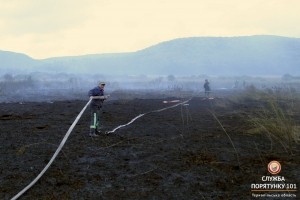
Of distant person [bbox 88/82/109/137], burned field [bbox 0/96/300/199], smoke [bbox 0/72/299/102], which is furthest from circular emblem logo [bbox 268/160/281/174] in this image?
smoke [bbox 0/72/299/102]

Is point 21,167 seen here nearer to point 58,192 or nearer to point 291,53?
point 58,192

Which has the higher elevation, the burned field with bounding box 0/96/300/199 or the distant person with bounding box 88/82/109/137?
the distant person with bounding box 88/82/109/137

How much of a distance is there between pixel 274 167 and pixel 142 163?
2.95 metres

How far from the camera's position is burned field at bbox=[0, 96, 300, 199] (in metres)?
7.65

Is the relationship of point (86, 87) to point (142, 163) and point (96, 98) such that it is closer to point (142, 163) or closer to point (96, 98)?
point (96, 98)

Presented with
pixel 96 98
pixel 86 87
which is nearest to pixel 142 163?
pixel 96 98

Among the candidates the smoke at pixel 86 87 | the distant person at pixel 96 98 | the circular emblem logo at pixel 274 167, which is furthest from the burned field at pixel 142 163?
the smoke at pixel 86 87

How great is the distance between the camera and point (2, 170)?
352 inches

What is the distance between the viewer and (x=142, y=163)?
9.54 metres

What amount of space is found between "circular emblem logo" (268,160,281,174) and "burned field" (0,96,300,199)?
0.42 feet

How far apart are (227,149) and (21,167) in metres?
5.29

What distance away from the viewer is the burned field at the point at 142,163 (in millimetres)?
7652

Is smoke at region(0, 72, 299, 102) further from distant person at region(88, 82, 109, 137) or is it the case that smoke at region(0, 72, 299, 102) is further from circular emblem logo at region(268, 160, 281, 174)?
circular emblem logo at region(268, 160, 281, 174)

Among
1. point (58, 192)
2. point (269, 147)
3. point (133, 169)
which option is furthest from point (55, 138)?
point (269, 147)
